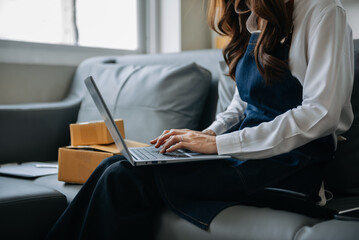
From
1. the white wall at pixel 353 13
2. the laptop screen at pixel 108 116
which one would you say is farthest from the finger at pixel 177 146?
the white wall at pixel 353 13

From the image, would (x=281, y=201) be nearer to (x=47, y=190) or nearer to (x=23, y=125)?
(x=47, y=190)

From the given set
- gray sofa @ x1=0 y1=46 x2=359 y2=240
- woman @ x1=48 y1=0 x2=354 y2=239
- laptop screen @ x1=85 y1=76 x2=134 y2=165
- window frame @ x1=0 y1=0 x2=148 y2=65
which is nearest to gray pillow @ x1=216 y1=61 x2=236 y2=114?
gray sofa @ x1=0 y1=46 x2=359 y2=240

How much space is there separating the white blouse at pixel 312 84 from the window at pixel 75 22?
1.73m

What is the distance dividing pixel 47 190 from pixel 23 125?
2.18 ft

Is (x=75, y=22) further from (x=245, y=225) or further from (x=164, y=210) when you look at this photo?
(x=245, y=225)

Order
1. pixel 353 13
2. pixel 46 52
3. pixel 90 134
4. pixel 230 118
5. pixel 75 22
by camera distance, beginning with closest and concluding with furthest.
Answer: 1. pixel 230 118
2. pixel 90 134
3. pixel 353 13
4. pixel 46 52
5. pixel 75 22

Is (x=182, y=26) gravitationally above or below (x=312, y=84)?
above

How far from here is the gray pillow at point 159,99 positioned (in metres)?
1.60

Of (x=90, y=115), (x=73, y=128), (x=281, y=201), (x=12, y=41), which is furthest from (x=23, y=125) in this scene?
(x=281, y=201)

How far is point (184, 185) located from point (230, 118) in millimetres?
380

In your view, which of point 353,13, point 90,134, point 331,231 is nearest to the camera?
point 331,231

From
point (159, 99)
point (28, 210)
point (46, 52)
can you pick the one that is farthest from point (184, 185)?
point (46, 52)

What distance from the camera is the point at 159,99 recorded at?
164cm

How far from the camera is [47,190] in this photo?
3.89ft
